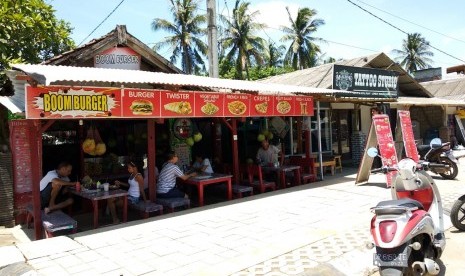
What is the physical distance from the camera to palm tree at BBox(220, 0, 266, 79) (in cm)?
3094

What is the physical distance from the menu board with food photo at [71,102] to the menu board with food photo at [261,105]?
3.63 m

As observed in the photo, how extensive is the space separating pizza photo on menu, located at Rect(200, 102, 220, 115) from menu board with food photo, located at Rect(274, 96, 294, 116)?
79.8 inches

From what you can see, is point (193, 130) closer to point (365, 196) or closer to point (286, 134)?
point (286, 134)

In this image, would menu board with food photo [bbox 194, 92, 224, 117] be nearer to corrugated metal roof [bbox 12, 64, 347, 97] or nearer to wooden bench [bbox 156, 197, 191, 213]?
corrugated metal roof [bbox 12, 64, 347, 97]

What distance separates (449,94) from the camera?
2311cm

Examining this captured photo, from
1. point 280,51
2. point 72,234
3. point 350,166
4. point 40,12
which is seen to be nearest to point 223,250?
point 72,234

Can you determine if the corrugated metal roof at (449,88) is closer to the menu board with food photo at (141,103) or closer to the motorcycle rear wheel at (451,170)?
the motorcycle rear wheel at (451,170)

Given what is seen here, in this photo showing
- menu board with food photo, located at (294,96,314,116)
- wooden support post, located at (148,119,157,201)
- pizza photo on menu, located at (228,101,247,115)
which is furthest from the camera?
menu board with food photo, located at (294,96,314,116)

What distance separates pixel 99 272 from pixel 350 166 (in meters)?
11.4

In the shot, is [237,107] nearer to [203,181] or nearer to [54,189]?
[203,181]

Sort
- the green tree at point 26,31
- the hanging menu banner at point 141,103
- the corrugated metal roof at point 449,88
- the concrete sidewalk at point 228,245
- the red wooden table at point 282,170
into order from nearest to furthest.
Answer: the concrete sidewalk at point 228,245 < the hanging menu banner at point 141,103 < the green tree at point 26,31 < the red wooden table at point 282,170 < the corrugated metal roof at point 449,88

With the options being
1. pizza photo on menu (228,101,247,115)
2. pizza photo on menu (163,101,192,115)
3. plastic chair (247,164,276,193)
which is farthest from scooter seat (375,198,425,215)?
plastic chair (247,164,276,193)

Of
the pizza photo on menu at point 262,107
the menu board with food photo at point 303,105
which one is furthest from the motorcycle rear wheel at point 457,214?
the menu board with food photo at point 303,105

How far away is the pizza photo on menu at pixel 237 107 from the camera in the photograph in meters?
8.92
